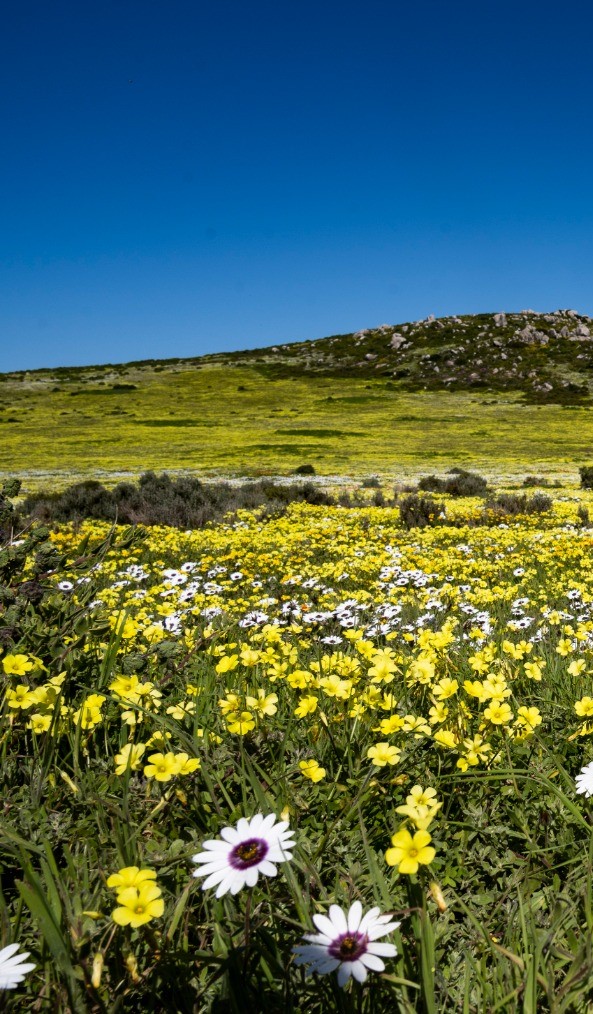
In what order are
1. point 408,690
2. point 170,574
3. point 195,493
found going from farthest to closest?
point 195,493 → point 170,574 → point 408,690

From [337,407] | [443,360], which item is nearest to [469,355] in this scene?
[443,360]

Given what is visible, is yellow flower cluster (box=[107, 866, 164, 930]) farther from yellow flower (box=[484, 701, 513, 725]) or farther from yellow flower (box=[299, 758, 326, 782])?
yellow flower (box=[484, 701, 513, 725])

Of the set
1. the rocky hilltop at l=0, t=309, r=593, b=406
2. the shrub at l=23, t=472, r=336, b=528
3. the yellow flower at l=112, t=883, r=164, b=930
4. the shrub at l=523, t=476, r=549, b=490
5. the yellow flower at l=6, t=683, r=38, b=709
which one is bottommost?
the shrub at l=523, t=476, r=549, b=490

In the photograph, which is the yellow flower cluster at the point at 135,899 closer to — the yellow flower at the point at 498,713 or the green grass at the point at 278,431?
the yellow flower at the point at 498,713

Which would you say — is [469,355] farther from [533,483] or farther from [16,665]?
[16,665]

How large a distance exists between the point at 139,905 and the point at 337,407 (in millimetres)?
75538

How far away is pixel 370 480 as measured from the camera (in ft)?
76.7

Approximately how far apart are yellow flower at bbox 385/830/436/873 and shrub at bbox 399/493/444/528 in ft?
37.5

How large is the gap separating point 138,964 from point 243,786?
53 cm

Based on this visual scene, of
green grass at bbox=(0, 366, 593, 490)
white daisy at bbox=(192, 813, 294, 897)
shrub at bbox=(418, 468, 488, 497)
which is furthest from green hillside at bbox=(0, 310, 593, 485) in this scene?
white daisy at bbox=(192, 813, 294, 897)

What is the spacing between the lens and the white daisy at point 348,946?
92 cm

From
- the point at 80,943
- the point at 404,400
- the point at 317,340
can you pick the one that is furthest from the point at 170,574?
the point at 317,340

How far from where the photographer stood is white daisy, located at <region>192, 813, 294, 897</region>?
1.07 meters

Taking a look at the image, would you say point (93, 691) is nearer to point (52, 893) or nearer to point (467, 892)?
point (52, 893)
